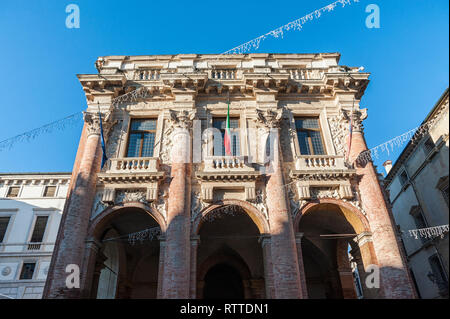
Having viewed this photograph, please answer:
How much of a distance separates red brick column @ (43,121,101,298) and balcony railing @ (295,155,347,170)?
955 centimetres

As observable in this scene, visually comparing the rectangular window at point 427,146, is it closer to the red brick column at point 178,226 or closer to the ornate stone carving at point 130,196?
the red brick column at point 178,226

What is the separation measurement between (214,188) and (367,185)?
6.90 metres

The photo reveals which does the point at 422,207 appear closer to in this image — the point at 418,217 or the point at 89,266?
the point at 418,217

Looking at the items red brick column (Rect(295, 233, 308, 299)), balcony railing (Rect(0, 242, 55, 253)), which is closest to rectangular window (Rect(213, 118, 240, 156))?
red brick column (Rect(295, 233, 308, 299))

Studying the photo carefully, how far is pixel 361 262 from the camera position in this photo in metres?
14.0

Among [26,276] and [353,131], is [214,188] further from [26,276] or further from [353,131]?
[26,276]

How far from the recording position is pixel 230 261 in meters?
16.9

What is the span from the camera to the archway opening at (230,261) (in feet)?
51.9

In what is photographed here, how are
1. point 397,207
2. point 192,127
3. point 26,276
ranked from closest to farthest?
point 192,127
point 26,276
point 397,207

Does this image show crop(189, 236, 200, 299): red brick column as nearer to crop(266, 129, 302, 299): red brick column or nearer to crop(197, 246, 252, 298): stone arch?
crop(266, 129, 302, 299): red brick column

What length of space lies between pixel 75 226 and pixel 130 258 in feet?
17.2

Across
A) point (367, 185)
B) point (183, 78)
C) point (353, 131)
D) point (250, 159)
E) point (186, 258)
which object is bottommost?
point (186, 258)

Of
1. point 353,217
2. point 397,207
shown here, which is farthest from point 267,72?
point 397,207

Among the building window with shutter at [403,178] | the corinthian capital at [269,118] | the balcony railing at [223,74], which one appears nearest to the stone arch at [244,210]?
the corinthian capital at [269,118]
